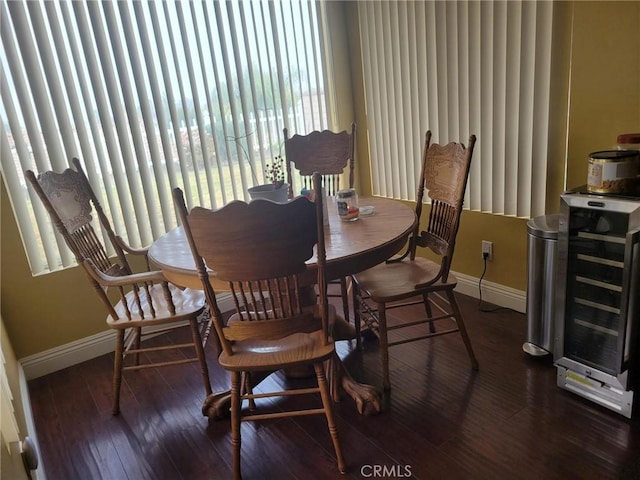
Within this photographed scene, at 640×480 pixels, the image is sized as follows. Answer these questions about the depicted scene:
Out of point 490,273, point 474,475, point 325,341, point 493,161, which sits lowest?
point 474,475

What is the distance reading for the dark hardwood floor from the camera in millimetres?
1619

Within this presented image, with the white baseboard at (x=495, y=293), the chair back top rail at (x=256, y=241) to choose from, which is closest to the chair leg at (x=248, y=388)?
the chair back top rail at (x=256, y=241)

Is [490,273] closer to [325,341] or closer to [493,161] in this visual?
[493,161]

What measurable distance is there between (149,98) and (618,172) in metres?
2.47

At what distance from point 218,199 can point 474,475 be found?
2.25m

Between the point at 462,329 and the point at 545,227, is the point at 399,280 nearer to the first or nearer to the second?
the point at 462,329

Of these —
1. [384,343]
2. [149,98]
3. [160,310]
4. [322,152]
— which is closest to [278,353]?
[384,343]

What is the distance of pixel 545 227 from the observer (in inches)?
80.1

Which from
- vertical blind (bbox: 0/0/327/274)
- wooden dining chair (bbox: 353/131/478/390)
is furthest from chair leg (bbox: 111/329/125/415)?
wooden dining chair (bbox: 353/131/478/390)

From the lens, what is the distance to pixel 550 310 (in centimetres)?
208

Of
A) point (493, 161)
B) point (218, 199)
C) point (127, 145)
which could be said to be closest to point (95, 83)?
point (127, 145)

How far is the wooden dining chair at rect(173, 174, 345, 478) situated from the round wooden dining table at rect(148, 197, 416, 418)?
0.07 meters

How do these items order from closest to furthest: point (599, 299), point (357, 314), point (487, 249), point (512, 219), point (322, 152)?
1. point (599, 299)
2. point (357, 314)
3. point (512, 219)
4. point (487, 249)
5. point (322, 152)

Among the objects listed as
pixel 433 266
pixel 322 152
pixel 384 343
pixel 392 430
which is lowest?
pixel 392 430
